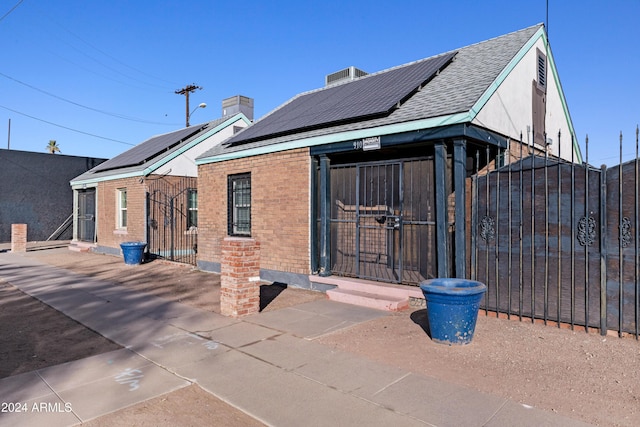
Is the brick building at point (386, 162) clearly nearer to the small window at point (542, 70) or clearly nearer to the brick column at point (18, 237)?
the small window at point (542, 70)

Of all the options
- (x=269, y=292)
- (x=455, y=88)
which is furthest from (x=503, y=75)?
(x=269, y=292)

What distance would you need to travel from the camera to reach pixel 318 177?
9172 millimetres

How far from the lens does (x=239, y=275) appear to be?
21.7 feet

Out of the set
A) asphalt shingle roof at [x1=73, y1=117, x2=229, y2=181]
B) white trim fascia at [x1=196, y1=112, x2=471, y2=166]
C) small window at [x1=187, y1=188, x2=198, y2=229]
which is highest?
asphalt shingle roof at [x1=73, y1=117, x2=229, y2=181]

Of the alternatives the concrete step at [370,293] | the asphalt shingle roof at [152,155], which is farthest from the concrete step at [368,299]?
the asphalt shingle roof at [152,155]

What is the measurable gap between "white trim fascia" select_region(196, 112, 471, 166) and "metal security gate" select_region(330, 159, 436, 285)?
2.37ft

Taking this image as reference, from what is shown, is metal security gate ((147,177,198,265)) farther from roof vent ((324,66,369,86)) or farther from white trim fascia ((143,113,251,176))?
roof vent ((324,66,369,86))

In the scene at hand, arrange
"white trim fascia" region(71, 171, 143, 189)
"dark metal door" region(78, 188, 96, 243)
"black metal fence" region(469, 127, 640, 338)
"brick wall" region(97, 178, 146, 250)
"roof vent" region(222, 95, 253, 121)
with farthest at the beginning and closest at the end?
1. "dark metal door" region(78, 188, 96, 243)
2. "roof vent" region(222, 95, 253, 121)
3. "white trim fascia" region(71, 171, 143, 189)
4. "brick wall" region(97, 178, 146, 250)
5. "black metal fence" region(469, 127, 640, 338)

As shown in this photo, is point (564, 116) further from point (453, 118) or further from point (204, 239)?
point (204, 239)

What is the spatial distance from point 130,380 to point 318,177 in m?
5.87

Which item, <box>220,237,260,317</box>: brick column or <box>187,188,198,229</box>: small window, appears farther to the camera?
<box>187,188,198,229</box>: small window

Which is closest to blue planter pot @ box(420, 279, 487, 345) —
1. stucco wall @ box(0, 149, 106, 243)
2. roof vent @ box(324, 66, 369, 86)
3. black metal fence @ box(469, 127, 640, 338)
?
black metal fence @ box(469, 127, 640, 338)

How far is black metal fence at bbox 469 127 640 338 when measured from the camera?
208 inches

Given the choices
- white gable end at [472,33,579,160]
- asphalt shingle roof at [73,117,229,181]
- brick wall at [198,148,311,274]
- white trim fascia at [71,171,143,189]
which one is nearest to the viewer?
white gable end at [472,33,579,160]
